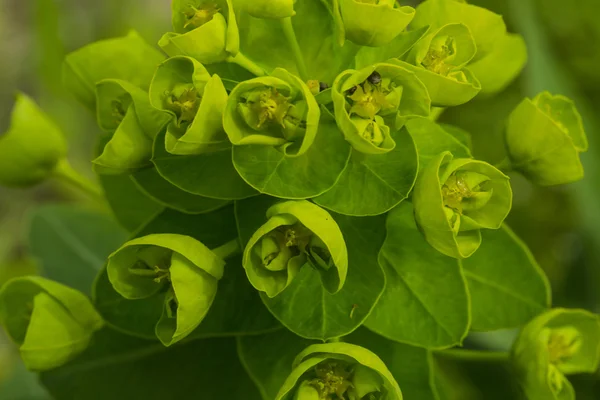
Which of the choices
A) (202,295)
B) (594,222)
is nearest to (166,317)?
(202,295)

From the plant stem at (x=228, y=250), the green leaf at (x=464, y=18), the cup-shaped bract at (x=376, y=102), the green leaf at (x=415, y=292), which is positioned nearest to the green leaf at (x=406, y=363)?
the green leaf at (x=415, y=292)

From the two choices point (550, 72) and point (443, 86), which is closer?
point (443, 86)

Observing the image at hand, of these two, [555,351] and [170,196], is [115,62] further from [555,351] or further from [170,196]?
[555,351]

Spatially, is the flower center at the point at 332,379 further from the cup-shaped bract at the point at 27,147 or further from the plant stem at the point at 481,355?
the cup-shaped bract at the point at 27,147

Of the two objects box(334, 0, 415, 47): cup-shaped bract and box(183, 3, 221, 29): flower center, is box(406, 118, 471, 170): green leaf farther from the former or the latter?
box(183, 3, 221, 29): flower center

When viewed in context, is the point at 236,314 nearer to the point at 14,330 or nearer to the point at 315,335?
the point at 315,335

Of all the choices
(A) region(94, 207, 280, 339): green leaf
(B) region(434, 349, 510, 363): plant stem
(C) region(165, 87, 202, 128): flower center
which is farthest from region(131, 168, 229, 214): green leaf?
(B) region(434, 349, 510, 363): plant stem
